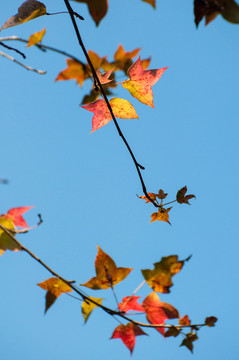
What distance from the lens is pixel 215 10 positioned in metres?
0.38

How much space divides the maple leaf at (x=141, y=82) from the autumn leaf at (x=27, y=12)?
0.78ft

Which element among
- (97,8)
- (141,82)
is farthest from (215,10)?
(141,82)

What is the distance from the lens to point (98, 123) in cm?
74

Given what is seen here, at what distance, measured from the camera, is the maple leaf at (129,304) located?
22.1 inches

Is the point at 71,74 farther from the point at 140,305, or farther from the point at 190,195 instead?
the point at 140,305

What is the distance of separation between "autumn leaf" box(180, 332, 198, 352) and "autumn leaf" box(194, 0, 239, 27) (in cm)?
51

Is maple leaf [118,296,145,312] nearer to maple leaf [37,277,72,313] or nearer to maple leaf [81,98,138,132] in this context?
maple leaf [37,277,72,313]

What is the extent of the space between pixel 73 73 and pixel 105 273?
0.49 m

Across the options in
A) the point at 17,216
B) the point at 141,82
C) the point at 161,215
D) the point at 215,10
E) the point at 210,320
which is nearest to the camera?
the point at 215,10

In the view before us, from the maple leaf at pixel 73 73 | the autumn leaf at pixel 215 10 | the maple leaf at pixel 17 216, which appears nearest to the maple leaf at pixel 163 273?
the maple leaf at pixel 17 216

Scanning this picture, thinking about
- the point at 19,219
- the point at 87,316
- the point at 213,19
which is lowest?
the point at 87,316

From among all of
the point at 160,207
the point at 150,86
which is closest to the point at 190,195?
the point at 160,207

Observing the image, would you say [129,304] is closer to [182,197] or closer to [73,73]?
[182,197]

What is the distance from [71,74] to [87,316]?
56 cm
